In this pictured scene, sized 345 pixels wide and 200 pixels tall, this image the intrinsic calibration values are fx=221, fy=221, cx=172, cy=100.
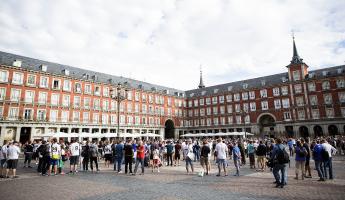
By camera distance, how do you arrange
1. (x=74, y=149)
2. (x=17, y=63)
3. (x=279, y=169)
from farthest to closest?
(x=17, y=63), (x=74, y=149), (x=279, y=169)

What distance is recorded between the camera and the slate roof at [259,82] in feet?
139

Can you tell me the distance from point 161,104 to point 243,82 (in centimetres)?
2150

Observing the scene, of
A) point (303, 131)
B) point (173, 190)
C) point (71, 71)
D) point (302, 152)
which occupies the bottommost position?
point (173, 190)

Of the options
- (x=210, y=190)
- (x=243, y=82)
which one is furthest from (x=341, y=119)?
(x=210, y=190)

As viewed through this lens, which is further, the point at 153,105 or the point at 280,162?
the point at 153,105

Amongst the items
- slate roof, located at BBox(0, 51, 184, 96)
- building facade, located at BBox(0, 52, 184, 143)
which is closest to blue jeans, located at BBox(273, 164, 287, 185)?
building facade, located at BBox(0, 52, 184, 143)

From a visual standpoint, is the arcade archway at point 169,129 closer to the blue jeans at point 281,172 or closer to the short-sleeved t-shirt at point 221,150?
the short-sleeved t-shirt at point 221,150

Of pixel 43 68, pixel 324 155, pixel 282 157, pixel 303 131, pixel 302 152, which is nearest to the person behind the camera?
pixel 282 157

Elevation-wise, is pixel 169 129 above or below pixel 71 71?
below

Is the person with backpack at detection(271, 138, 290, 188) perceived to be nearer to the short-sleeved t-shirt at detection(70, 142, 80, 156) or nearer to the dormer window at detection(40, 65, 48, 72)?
the short-sleeved t-shirt at detection(70, 142, 80, 156)

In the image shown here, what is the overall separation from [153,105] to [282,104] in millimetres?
28931

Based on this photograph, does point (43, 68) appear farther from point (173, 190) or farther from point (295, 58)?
point (295, 58)

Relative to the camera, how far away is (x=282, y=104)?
1836 inches

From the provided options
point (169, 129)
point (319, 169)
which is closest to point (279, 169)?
point (319, 169)
